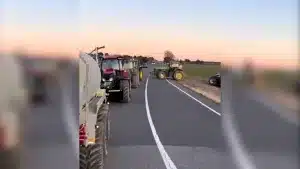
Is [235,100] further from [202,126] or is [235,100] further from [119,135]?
[202,126]

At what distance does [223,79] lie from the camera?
1.82m

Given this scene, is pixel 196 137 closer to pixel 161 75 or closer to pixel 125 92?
pixel 125 92

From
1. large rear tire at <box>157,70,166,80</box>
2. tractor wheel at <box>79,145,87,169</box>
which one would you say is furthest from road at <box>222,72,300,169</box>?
large rear tire at <box>157,70,166,80</box>

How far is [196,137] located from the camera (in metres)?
7.32

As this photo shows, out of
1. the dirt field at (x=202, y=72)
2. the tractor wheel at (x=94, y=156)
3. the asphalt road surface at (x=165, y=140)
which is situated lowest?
the asphalt road surface at (x=165, y=140)

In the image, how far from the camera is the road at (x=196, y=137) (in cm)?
165

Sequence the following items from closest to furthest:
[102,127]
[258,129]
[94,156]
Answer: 1. [258,129]
2. [94,156]
3. [102,127]

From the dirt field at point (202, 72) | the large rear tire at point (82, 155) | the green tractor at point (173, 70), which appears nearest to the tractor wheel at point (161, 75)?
the green tractor at point (173, 70)

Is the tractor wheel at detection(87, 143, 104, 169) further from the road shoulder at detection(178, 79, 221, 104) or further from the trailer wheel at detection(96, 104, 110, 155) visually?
the road shoulder at detection(178, 79, 221, 104)

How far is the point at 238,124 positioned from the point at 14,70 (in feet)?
3.09

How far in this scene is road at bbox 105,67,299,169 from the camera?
1649 mm

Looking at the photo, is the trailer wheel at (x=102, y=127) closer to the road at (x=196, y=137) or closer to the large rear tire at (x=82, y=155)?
the road at (x=196, y=137)

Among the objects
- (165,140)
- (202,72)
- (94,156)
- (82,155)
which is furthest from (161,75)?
(202,72)

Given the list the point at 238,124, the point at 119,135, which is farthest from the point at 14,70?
the point at 119,135
